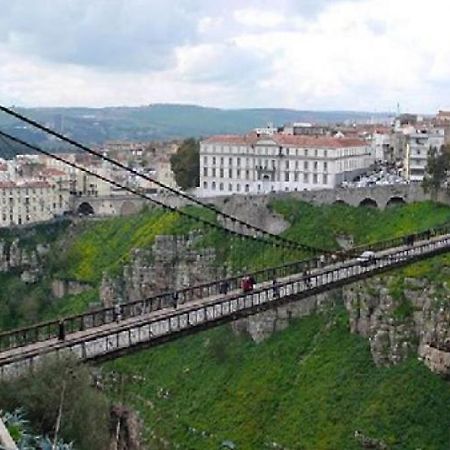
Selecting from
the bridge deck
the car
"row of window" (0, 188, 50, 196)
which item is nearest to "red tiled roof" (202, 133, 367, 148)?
"row of window" (0, 188, 50, 196)

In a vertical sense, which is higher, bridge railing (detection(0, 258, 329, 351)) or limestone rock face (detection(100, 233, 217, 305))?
bridge railing (detection(0, 258, 329, 351))

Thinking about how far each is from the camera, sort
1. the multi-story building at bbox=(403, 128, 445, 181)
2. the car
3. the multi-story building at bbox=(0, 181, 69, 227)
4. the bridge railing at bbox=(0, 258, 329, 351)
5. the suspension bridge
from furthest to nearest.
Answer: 1. the multi-story building at bbox=(0, 181, 69, 227)
2. the multi-story building at bbox=(403, 128, 445, 181)
3. the car
4. the bridge railing at bbox=(0, 258, 329, 351)
5. the suspension bridge

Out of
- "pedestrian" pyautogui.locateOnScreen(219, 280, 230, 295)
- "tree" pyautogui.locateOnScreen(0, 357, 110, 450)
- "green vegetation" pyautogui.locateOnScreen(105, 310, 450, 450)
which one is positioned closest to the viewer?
"tree" pyautogui.locateOnScreen(0, 357, 110, 450)

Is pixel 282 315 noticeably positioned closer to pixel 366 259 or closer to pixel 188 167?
pixel 366 259

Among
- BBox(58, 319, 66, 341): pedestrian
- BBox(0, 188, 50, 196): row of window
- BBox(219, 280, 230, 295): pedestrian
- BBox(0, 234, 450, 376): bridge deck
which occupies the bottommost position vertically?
BBox(0, 188, 50, 196): row of window

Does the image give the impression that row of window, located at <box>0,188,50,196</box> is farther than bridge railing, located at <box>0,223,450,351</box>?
Yes

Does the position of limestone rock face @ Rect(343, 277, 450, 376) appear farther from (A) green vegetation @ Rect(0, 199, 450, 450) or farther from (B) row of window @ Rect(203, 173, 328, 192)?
(B) row of window @ Rect(203, 173, 328, 192)

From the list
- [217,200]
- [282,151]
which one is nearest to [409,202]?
[217,200]
